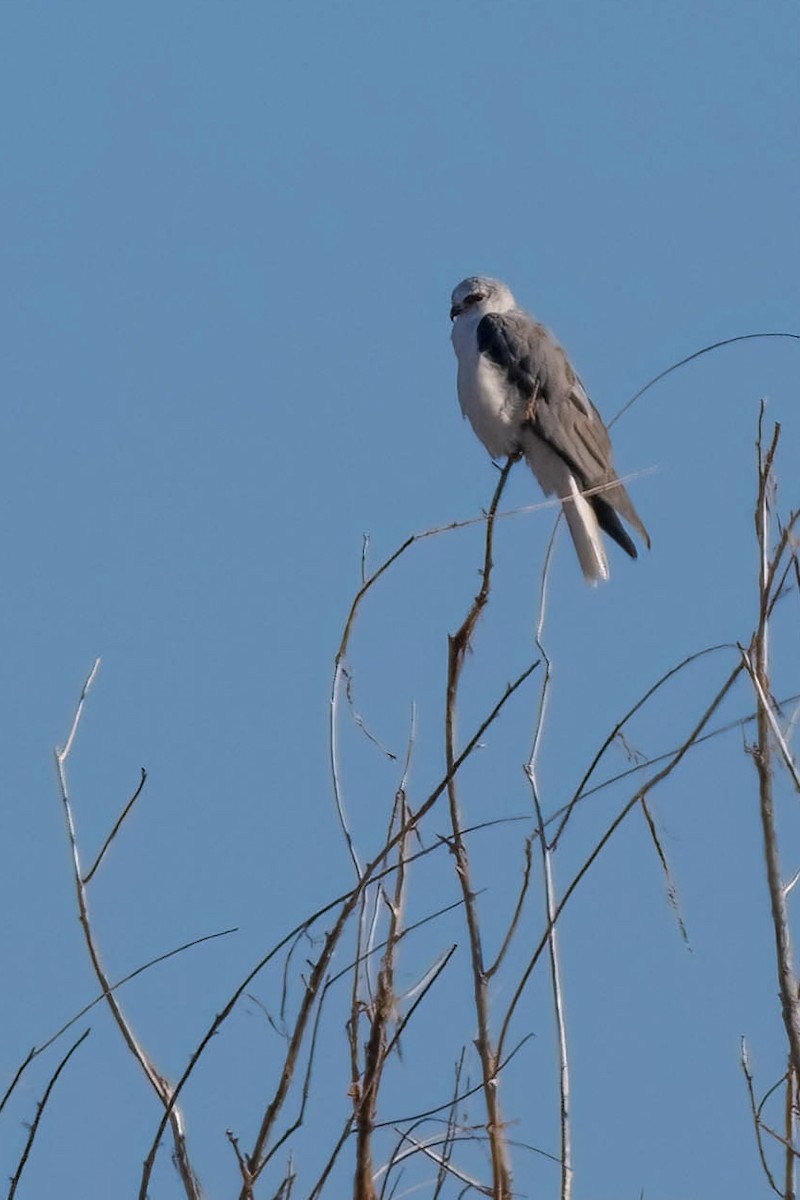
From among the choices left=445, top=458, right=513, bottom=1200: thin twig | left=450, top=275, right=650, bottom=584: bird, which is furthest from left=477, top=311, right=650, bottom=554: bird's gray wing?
left=445, top=458, right=513, bottom=1200: thin twig

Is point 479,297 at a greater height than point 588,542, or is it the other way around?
point 479,297

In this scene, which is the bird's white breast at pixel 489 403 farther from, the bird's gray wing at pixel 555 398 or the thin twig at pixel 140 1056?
the thin twig at pixel 140 1056

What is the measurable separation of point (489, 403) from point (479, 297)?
0.87 m

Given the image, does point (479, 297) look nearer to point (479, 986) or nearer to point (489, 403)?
point (489, 403)

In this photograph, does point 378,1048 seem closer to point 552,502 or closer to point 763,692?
point 763,692

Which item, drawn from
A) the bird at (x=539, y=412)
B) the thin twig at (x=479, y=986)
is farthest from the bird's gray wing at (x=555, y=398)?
the thin twig at (x=479, y=986)

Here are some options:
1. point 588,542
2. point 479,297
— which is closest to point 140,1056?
point 588,542

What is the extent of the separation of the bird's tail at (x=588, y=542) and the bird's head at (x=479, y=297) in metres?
1.22

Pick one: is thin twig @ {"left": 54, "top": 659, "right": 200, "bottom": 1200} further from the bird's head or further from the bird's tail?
the bird's head

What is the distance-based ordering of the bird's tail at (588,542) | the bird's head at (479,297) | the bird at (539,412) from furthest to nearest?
Answer: the bird's head at (479,297)
the bird at (539,412)
the bird's tail at (588,542)

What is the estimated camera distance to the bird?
5684mm

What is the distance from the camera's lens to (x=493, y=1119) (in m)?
2.02

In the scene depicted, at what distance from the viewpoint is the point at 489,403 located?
18.9ft

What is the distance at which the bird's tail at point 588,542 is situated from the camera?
541 cm
